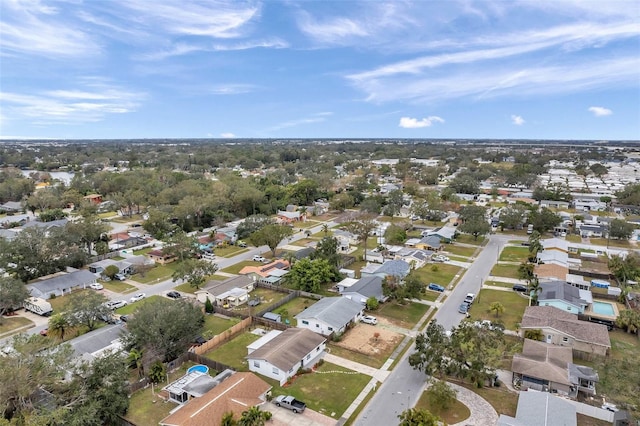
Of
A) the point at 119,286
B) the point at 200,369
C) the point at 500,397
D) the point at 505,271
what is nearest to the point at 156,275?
the point at 119,286

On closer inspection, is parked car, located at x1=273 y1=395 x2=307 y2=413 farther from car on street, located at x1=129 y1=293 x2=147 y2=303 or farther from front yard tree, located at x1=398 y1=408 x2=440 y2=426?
car on street, located at x1=129 y1=293 x2=147 y2=303

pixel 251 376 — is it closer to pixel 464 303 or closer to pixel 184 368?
pixel 184 368

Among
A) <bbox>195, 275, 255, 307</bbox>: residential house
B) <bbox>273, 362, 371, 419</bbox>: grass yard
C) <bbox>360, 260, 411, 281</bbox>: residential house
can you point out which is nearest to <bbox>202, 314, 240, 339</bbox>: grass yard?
<bbox>195, 275, 255, 307</bbox>: residential house

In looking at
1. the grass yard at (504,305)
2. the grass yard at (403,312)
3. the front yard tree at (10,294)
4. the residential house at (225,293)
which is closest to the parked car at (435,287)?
the grass yard at (504,305)

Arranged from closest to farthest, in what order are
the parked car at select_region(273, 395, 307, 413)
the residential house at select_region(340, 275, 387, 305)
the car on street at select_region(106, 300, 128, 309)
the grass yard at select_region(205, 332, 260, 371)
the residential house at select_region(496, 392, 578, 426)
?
1. the residential house at select_region(496, 392, 578, 426)
2. the parked car at select_region(273, 395, 307, 413)
3. the grass yard at select_region(205, 332, 260, 371)
4. the residential house at select_region(340, 275, 387, 305)
5. the car on street at select_region(106, 300, 128, 309)

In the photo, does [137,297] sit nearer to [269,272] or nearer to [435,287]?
[269,272]

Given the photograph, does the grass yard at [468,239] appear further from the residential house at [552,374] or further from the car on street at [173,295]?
the car on street at [173,295]
